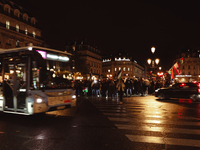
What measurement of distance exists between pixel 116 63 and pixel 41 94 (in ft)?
380

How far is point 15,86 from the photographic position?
8039 millimetres

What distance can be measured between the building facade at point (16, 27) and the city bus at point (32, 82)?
33.6 meters

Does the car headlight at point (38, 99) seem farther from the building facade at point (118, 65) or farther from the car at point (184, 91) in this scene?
the building facade at point (118, 65)

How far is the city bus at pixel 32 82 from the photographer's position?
299 inches

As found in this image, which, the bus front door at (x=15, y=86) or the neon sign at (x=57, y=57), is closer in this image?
the bus front door at (x=15, y=86)

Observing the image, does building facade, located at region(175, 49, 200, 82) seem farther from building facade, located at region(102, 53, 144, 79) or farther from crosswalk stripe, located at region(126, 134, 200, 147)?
crosswalk stripe, located at region(126, 134, 200, 147)

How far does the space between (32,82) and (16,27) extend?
129 feet

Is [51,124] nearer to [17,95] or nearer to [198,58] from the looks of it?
[17,95]

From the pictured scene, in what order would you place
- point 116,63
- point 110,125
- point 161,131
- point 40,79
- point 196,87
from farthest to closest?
point 116,63
point 196,87
point 40,79
point 110,125
point 161,131

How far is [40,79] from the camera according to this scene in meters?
7.72

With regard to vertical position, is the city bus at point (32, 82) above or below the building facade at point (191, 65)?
below

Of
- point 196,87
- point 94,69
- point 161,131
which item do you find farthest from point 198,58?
point 161,131

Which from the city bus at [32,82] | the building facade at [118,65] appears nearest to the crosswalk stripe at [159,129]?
the city bus at [32,82]

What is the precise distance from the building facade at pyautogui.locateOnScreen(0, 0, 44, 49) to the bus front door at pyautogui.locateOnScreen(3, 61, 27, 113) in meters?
33.5
